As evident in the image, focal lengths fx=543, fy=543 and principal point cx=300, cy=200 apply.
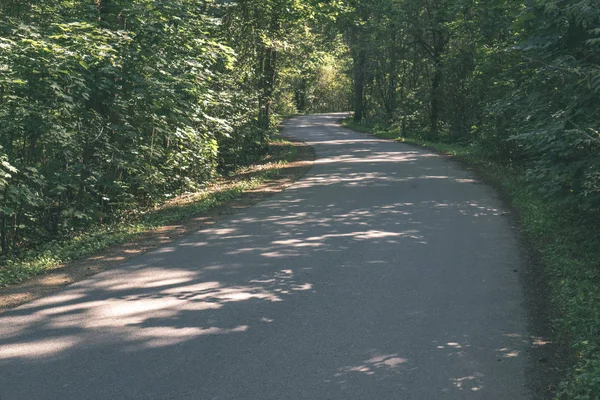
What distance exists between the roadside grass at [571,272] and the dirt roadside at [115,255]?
234 inches

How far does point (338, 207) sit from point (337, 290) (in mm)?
5290

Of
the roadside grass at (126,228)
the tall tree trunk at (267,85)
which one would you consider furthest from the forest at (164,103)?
the tall tree trunk at (267,85)

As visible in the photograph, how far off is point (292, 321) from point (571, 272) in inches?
156

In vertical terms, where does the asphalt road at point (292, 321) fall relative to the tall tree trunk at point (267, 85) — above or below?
below

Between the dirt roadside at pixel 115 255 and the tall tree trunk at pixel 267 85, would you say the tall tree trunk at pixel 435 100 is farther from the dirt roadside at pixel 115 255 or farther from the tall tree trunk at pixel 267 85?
the dirt roadside at pixel 115 255

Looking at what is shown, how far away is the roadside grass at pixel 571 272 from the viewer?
4.48 m

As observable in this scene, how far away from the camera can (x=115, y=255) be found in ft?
28.5

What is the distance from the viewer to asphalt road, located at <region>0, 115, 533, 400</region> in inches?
179

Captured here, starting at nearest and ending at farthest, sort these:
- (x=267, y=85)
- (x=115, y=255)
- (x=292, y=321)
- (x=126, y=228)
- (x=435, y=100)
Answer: (x=292, y=321) → (x=115, y=255) → (x=126, y=228) → (x=267, y=85) → (x=435, y=100)

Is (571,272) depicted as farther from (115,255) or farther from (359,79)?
(359,79)

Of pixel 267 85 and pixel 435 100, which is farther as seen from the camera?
pixel 435 100

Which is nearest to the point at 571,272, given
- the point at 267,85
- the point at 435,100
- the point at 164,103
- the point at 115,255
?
the point at 115,255

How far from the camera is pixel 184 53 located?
12.5 m

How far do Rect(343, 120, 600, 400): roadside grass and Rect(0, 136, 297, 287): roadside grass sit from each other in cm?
678
